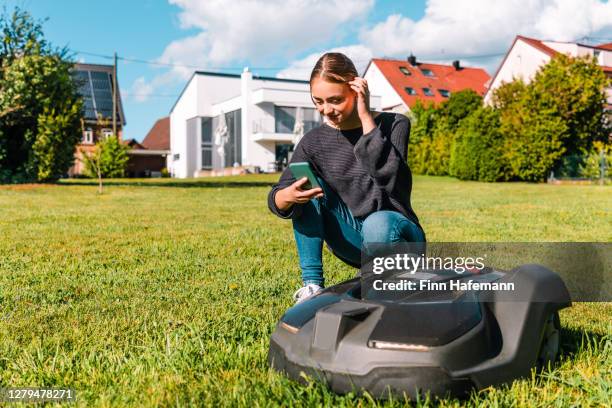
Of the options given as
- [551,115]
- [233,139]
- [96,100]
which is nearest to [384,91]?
[233,139]

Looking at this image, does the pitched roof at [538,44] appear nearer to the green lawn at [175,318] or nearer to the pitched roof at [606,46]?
the pitched roof at [606,46]

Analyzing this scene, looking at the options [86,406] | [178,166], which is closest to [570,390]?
[86,406]

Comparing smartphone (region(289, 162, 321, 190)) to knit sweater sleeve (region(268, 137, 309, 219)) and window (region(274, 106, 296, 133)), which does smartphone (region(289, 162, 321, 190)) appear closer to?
knit sweater sleeve (region(268, 137, 309, 219))

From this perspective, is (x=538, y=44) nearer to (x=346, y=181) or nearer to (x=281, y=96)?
(x=281, y=96)

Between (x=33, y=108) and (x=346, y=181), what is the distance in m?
17.6

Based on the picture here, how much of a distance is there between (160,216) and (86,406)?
7.03 m

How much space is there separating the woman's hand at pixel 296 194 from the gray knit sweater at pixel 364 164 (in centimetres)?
10

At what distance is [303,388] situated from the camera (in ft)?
6.41

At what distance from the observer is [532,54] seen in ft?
127

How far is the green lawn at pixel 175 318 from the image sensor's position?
6.56ft

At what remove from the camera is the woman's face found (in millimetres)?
2744

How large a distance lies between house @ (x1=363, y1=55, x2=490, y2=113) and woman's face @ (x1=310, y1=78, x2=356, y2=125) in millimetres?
40812

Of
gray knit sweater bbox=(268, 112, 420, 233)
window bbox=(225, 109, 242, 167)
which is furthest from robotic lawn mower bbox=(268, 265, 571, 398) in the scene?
window bbox=(225, 109, 242, 167)

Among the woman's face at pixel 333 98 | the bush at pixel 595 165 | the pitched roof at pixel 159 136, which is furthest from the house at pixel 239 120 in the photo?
the woman's face at pixel 333 98
